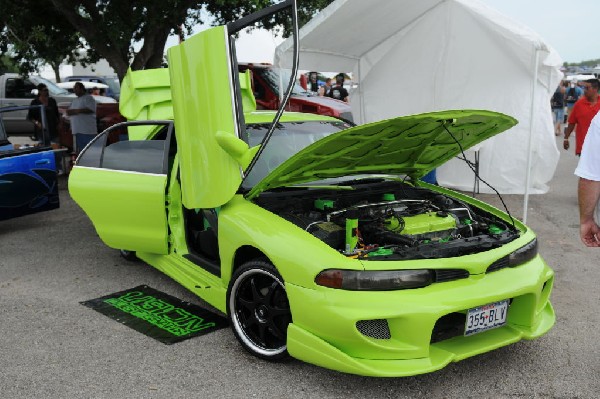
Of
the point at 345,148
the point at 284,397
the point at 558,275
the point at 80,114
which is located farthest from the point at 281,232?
the point at 80,114

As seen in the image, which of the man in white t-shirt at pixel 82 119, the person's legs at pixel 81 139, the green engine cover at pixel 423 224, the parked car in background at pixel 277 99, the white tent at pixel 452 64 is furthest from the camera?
the parked car in background at pixel 277 99

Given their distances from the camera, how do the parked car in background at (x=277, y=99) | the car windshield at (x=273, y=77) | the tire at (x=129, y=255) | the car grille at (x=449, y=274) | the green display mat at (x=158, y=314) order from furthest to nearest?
the car windshield at (x=273, y=77) → the parked car in background at (x=277, y=99) → the tire at (x=129, y=255) → the green display mat at (x=158, y=314) → the car grille at (x=449, y=274)

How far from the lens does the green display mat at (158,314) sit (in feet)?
13.3

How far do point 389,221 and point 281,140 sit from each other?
→ 116cm

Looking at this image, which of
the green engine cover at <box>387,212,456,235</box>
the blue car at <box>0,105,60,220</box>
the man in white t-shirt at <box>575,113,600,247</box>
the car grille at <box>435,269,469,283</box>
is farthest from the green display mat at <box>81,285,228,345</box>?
the man in white t-shirt at <box>575,113,600,247</box>

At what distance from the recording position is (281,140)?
14.6ft

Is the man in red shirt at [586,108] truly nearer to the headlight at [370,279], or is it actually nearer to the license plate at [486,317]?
the license plate at [486,317]

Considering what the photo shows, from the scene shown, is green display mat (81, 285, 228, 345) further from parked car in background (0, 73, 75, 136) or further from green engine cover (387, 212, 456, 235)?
parked car in background (0, 73, 75, 136)

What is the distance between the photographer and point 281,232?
333 cm

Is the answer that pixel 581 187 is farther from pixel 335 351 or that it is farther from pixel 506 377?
pixel 335 351

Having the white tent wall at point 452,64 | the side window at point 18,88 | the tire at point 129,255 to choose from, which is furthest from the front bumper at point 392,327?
the side window at point 18,88

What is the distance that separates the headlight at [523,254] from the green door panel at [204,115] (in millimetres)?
1696

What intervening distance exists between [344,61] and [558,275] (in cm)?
531

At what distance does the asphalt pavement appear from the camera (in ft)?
10.7
